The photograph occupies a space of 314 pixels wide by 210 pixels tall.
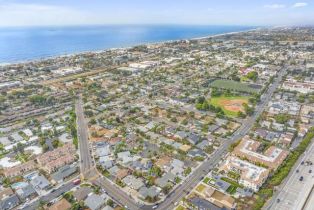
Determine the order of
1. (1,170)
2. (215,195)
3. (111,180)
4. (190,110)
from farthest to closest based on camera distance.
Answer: (190,110), (1,170), (111,180), (215,195)

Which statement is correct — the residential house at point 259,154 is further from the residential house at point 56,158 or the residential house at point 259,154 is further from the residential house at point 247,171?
the residential house at point 56,158

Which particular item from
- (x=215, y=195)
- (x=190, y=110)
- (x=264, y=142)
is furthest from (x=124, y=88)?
(x=215, y=195)

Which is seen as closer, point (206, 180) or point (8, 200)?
point (8, 200)

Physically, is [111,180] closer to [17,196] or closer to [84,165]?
[84,165]

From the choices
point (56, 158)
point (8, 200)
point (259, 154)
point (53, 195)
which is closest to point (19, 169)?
point (56, 158)

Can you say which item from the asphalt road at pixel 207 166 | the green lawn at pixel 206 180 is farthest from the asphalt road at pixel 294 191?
the asphalt road at pixel 207 166

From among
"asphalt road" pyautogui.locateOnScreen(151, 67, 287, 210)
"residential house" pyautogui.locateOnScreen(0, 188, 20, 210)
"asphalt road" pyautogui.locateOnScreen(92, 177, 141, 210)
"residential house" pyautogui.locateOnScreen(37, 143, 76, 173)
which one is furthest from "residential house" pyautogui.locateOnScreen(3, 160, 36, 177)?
"asphalt road" pyautogui.locateOnScreen(151, 67, 287, 210)

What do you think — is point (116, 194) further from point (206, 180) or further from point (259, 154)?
point (259, 154)
